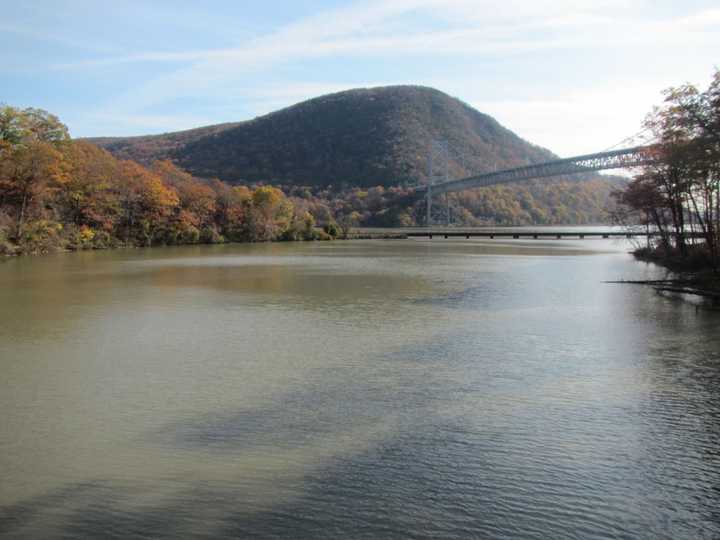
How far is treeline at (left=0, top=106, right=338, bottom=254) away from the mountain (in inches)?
1146

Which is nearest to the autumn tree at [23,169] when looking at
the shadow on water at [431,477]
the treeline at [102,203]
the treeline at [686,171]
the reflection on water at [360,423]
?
the treeline at [102,203]

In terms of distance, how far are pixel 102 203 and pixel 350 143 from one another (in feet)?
186

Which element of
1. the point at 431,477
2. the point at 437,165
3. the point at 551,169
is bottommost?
the point at 431,477

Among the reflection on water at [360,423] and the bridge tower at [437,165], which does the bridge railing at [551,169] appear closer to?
the bridge tower at [437,165]

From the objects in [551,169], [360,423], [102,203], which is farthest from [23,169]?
[551,169]

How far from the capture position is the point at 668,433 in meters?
6.57

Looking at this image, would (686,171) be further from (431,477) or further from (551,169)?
(551,169)

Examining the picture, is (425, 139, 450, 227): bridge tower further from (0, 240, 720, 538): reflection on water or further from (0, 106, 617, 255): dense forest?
(0, 240, 720, 538): reflection on water

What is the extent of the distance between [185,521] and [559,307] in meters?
12.4

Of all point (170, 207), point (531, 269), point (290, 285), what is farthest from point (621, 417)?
point (170, 207)

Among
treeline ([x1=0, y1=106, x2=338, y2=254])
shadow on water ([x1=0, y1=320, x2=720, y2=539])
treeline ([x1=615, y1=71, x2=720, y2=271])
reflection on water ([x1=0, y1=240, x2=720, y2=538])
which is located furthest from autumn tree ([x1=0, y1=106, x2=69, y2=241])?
shadow on water ([x1=0, y1=320, x2=720, y2=539])

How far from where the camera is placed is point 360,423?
6.84 metres

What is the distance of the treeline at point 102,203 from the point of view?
129 feet

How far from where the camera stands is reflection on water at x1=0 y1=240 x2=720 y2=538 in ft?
15.9
